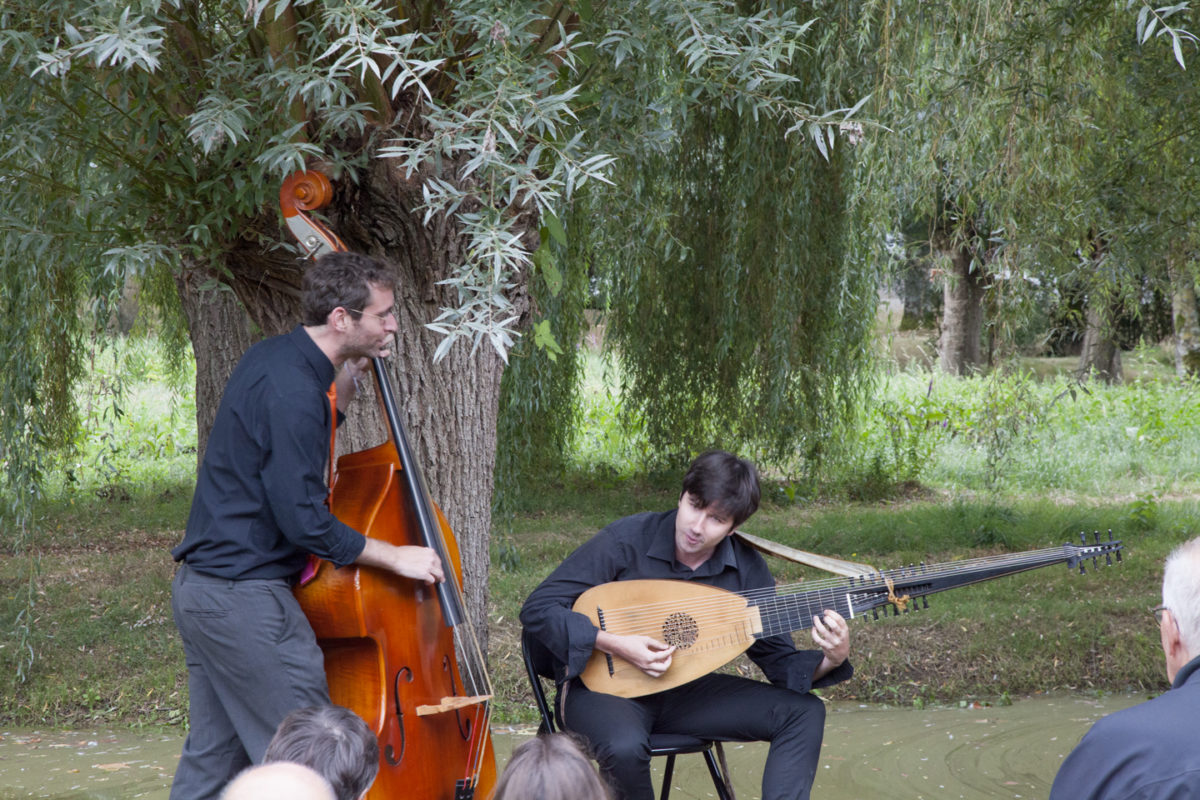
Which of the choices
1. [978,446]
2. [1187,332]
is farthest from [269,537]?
[1187,332]

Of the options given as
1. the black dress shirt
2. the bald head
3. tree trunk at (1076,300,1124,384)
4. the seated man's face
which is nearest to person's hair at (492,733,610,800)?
the bald head

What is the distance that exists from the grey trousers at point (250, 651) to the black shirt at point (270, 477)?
0.16ft

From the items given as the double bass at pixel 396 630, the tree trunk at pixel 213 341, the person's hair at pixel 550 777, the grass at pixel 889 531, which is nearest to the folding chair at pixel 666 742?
the double bass at pixel 396 630

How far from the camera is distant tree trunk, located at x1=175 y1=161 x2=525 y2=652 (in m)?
3.38

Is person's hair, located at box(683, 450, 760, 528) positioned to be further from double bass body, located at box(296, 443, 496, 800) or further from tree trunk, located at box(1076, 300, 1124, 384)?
tree trunk, located at box(1076, 300, 1124, 384)

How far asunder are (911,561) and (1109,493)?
3.04 metres

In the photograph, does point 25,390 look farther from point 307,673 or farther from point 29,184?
point 307,673

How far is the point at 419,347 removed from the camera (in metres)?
3.65

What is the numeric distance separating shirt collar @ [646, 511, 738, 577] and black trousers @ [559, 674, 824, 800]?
0.32 metres

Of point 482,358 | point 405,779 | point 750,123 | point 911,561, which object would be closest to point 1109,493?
point 911,561

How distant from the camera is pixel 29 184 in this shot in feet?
11.9

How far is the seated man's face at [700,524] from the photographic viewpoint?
9.80 feet

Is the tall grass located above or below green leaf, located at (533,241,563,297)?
below

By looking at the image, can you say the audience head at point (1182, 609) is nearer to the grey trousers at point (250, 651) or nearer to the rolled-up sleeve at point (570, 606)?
the rolled-up sleeve at point (570, 606)
